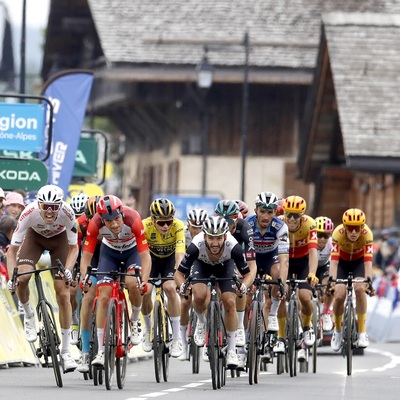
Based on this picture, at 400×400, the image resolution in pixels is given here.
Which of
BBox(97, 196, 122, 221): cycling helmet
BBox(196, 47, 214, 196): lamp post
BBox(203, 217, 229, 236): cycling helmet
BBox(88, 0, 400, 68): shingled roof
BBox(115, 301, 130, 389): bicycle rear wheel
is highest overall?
BBox(88, 0, 400, 68): shingled roof

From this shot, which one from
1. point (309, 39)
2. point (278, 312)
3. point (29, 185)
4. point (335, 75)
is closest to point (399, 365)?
point (278, 312)

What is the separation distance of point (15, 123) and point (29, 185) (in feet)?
3.81

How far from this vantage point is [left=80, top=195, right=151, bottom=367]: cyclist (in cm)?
1827

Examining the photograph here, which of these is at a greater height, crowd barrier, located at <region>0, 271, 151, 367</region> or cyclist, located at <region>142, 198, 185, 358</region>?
cyclist, located at <region>142, 198, 185, 358</region>

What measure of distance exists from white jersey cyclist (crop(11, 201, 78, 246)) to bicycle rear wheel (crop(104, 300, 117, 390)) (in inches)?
45.9

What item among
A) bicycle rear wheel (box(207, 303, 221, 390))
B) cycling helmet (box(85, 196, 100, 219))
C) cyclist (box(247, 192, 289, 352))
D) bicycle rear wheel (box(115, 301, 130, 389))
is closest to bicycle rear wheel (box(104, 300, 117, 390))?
bicycle rear wheel (box(115, 301, 130, 389))

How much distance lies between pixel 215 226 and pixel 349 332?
13.2 feet

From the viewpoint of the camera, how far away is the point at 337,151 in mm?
44000

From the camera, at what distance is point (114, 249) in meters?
19.2

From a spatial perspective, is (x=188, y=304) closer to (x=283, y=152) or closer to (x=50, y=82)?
(x=50, y=82)

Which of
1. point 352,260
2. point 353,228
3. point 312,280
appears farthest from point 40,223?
point 352,260

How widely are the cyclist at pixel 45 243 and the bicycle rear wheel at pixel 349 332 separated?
163 inches

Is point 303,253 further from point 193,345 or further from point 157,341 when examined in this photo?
point 157,341

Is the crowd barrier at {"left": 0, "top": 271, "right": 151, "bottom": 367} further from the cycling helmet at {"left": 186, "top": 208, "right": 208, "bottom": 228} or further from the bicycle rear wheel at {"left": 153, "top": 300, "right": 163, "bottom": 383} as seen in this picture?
the cycling helmet at {"left": 186, "top": 208, "right": 208, "bottom": 228}
